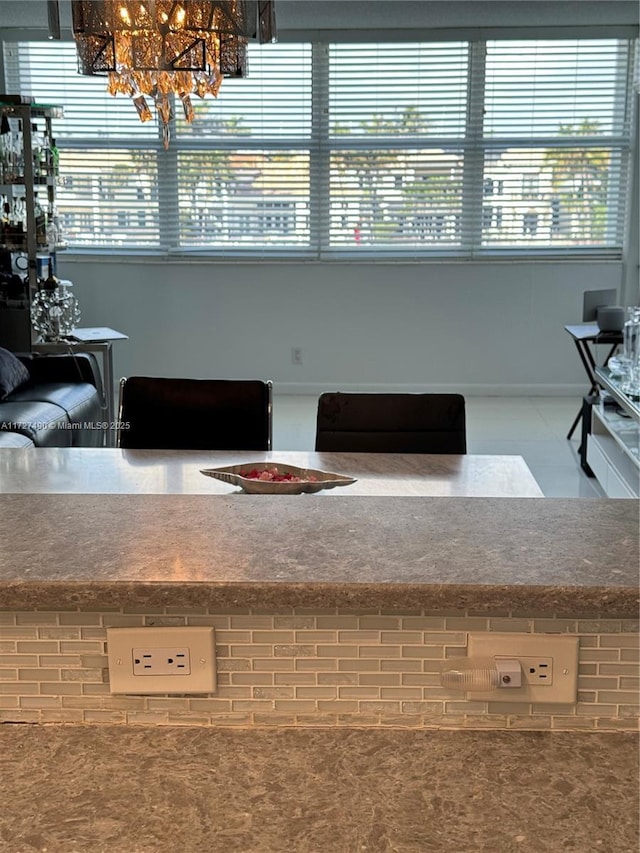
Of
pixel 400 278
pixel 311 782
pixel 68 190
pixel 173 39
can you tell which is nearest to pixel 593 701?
pixel 311 782

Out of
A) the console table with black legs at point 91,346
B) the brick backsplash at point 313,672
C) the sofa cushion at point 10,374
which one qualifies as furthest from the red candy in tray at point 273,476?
the console table with black legs at point 91,346

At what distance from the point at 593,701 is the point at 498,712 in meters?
0.10

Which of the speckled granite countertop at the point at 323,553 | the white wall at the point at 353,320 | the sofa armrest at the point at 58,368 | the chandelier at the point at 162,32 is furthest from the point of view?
the white wall at the point at 353,320

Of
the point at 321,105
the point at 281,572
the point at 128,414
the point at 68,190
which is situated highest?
the point at 321,105

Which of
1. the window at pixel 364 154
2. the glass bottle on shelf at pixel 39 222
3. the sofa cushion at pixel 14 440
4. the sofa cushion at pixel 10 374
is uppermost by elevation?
the window at pixel 364 154

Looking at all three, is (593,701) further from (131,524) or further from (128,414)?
(128,414)

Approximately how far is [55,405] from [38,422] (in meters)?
0.34

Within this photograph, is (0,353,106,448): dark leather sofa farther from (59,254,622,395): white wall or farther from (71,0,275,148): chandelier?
(59,254,622,395): white wall

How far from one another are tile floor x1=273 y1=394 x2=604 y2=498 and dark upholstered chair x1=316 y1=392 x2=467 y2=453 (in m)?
2.07

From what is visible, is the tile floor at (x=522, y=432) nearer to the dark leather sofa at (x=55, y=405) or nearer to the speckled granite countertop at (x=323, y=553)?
the dark leather sofa at (x=55, y=405)

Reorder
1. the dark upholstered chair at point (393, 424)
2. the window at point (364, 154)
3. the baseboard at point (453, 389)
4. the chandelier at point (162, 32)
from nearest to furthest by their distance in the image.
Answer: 1. the dark upholstered chair at point (393, 424)
2. the chandelier at point (162, 32)
3. the window at point (364, 154)
4. the baseboard at point (453, 389)

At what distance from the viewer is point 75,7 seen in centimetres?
308

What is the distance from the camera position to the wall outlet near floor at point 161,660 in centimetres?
106

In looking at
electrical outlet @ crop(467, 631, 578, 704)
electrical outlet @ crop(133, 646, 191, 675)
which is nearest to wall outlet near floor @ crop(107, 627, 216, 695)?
electrical outlet @ crop(133, 646, 191, 675)
